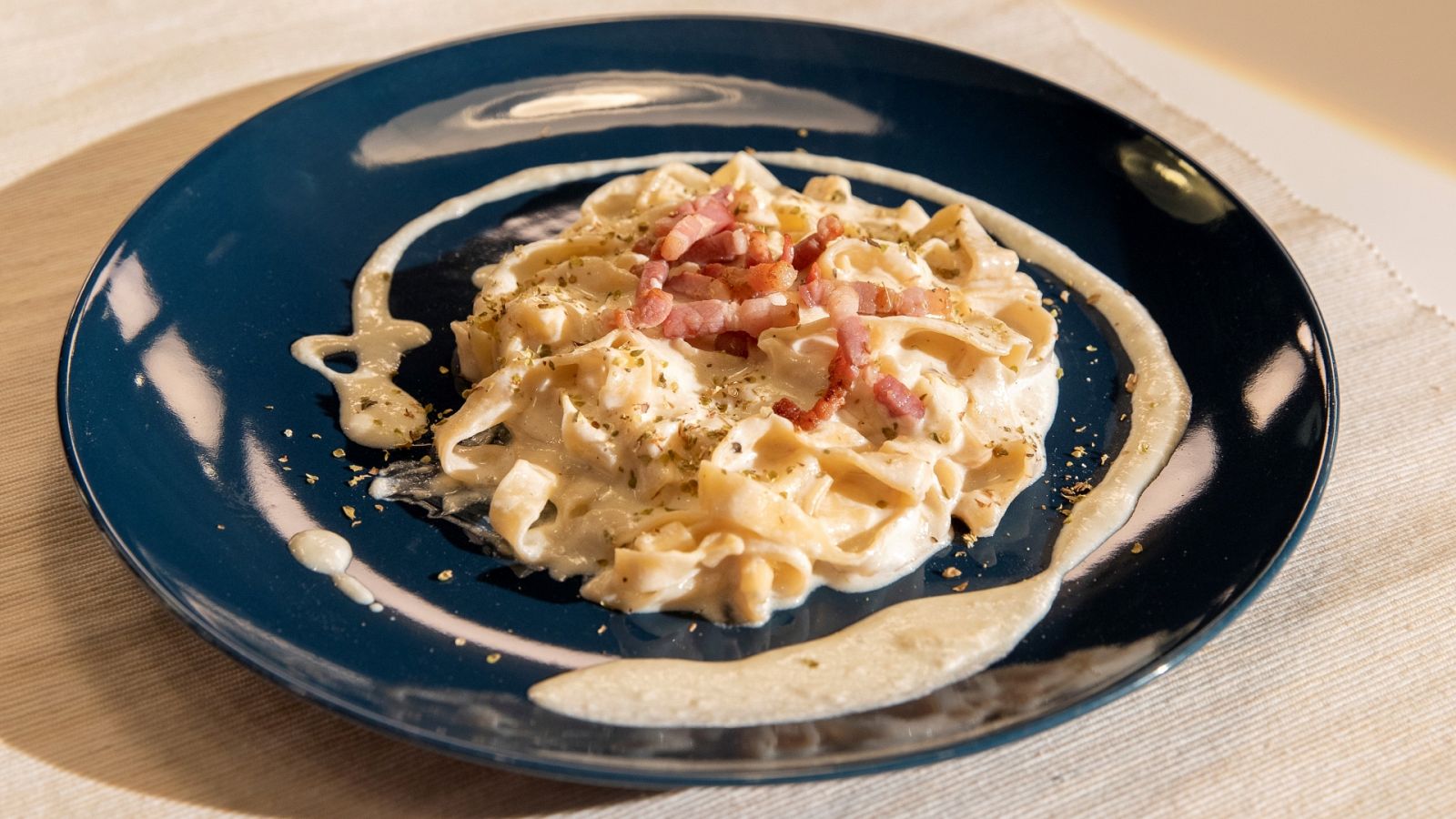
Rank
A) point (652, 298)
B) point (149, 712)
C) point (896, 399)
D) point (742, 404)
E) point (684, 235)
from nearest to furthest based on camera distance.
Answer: point (149, 712) < point (896, 399) < point (742, 404) < point (652, 298) < point (684, 235)

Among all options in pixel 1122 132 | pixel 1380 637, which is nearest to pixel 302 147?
pixel 1122 132

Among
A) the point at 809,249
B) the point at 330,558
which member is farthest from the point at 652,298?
the point at 330,558

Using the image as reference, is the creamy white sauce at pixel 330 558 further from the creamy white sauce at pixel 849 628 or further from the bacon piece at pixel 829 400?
the bacon piece at pixel 829 400

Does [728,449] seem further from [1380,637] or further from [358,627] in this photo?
[1380,637]

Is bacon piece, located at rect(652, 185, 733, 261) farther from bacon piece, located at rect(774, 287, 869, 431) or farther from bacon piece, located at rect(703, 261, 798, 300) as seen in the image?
bacon piece, located at rect(774, 287, 869, 431)

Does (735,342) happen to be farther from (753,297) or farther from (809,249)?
(809,249)

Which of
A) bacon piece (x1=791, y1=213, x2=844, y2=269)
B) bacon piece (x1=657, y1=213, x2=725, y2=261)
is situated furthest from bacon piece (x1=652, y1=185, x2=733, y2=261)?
bacon piece (x1=791, y1=213, x2=844, y2=269)
